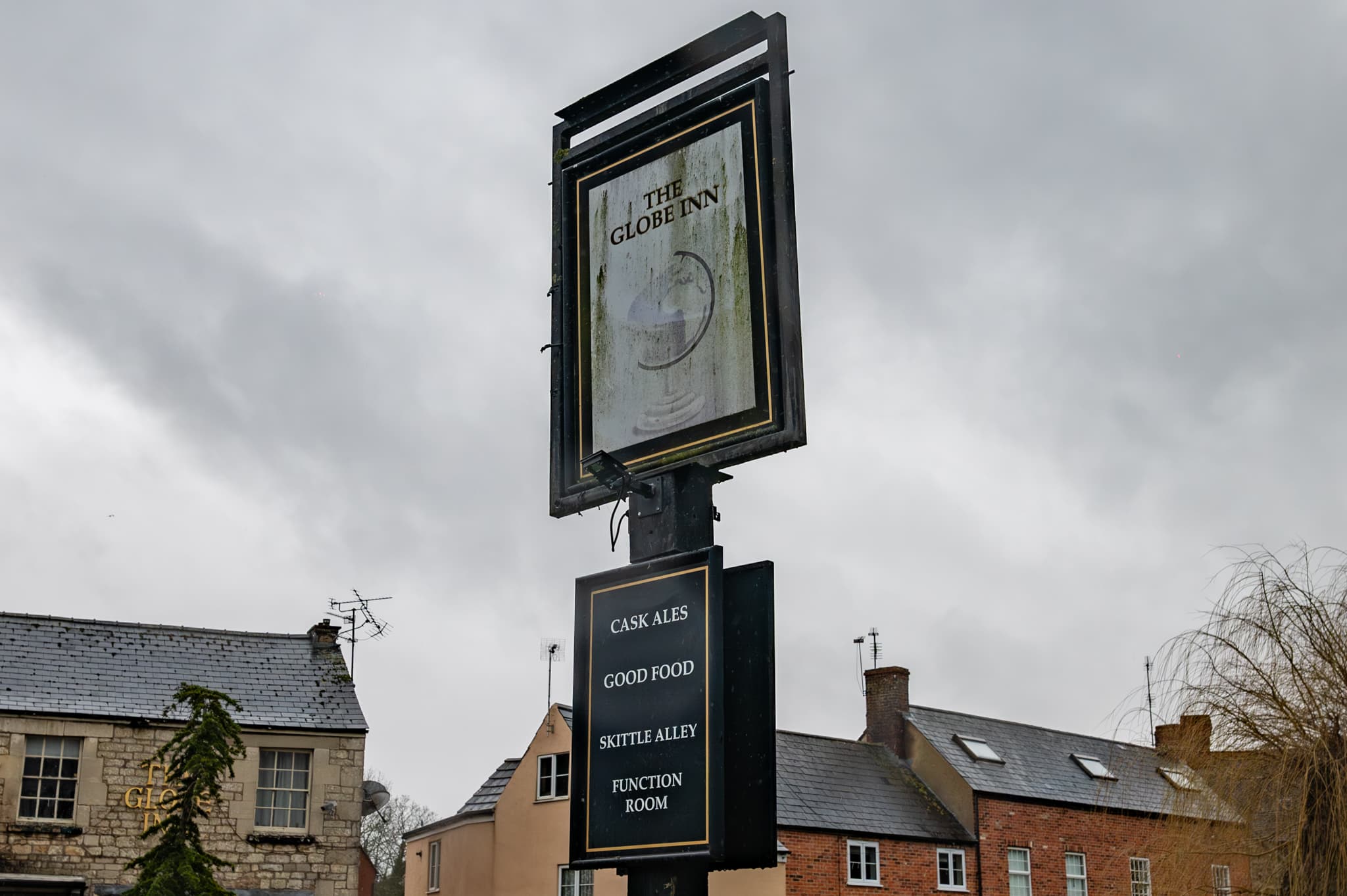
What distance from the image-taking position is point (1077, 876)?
3503 cm

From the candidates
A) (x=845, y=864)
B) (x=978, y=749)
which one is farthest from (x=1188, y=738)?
(x=978, y=749)

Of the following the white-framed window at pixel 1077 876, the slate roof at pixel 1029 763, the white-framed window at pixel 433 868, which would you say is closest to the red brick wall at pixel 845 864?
the slate roof at pixel 1029 763

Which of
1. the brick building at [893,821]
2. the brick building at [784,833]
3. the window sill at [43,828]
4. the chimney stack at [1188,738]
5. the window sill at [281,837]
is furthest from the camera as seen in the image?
the brick building at [893,821]

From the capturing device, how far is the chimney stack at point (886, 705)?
36594 millimetres

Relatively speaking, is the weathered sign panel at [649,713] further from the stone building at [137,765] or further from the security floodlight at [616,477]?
the stone building at [137,765]

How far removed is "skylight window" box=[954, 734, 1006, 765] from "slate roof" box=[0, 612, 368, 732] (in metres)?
16.7

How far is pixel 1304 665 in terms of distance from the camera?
527 inches

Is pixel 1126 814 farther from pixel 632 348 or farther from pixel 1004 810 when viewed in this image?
pixel 632 348

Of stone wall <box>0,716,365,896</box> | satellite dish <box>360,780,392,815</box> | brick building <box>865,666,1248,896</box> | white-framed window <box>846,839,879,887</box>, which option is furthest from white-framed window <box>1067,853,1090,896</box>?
stone wall <box>0,716,365,896</box>

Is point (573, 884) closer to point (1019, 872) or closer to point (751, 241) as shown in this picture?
point (1019, 872)

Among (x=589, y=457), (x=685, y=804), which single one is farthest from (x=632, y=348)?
(x=685, y=804)

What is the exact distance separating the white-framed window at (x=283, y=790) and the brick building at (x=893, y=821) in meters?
6.15

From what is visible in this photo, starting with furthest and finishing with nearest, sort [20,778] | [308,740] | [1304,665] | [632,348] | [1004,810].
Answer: [1004,810] → [308,740] → [20,778] → [1304,665] → [632,348]

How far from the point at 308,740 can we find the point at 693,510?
18309mm
